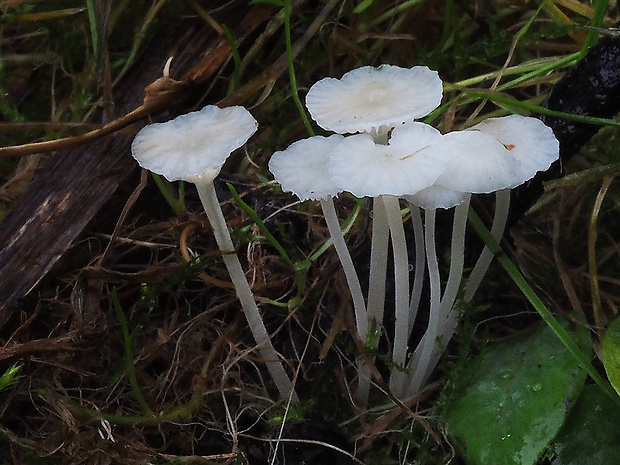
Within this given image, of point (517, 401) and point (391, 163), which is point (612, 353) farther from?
point (391, 163)

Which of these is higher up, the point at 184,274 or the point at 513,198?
the point at 513,198

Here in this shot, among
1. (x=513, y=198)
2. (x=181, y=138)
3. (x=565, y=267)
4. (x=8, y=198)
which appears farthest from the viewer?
(x=8, y=198)

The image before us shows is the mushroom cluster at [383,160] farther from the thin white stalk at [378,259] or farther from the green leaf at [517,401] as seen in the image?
the green leaf at [517,401]

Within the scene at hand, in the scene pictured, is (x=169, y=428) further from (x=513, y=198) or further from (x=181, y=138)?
(x=513, y=198)

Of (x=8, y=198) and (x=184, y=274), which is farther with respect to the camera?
(x=8, y=198)

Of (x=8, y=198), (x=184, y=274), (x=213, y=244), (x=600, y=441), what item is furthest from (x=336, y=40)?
(x=600, y=441)

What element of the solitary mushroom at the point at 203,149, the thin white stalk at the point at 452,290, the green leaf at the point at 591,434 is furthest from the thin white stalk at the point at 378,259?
the green leaf at the point at 591,434

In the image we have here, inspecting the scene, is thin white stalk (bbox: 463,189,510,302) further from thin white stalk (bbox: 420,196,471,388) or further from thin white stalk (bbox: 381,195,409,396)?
thin white stalk (bbox: 381,195,409,396)

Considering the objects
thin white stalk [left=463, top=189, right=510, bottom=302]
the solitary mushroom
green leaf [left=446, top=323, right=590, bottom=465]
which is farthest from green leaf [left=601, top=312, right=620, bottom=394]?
the solitary mushroom
